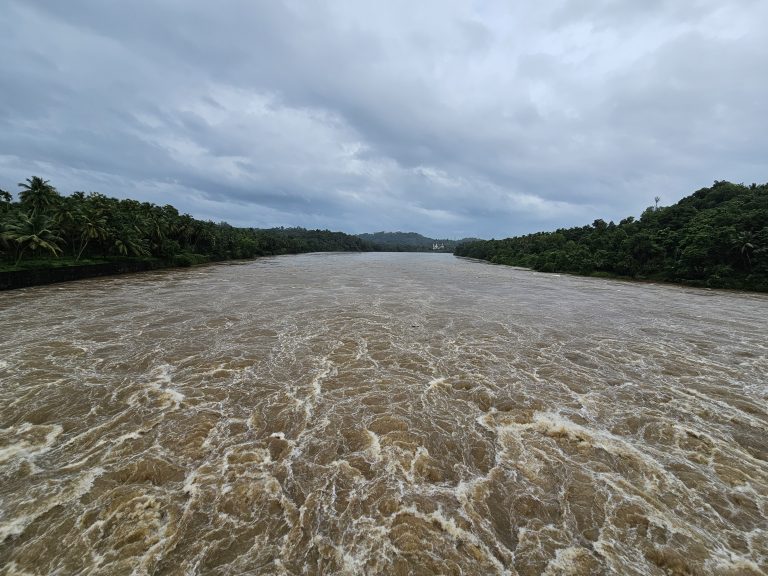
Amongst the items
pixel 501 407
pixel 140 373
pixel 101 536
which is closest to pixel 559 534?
pixel 501 407

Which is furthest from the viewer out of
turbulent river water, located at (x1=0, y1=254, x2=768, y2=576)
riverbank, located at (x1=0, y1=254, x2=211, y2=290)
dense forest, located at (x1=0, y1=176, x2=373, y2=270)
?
dense forest, located at (x1=0, y1=176, x2=373, y2=270)

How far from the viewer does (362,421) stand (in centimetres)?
812

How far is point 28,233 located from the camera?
30281 mm

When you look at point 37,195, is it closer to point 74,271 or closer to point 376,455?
point 74,271

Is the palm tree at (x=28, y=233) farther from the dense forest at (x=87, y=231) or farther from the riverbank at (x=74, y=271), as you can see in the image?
the riverbank at (x=74, y=271)

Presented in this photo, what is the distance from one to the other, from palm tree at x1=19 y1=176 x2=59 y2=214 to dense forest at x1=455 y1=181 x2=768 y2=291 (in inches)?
3161

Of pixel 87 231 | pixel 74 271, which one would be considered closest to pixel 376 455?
pixel 74 271

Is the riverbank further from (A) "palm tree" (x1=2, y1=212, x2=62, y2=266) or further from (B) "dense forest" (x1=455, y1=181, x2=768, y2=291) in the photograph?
(B) "dense forest" (x1=455, y1=181, x2=768, y2=291)

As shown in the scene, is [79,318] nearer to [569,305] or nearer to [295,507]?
[295,507]

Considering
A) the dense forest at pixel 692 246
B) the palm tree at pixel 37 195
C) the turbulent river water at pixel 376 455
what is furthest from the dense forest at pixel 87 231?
the dense forest at pixel 692 246

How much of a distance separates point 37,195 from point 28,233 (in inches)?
405

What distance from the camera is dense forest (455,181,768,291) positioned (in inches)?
1559

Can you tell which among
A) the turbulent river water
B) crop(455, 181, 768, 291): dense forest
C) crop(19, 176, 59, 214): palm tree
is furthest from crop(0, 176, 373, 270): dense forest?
crop(455, 181, 768, 291): dense forest

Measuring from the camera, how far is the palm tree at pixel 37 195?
119ft
